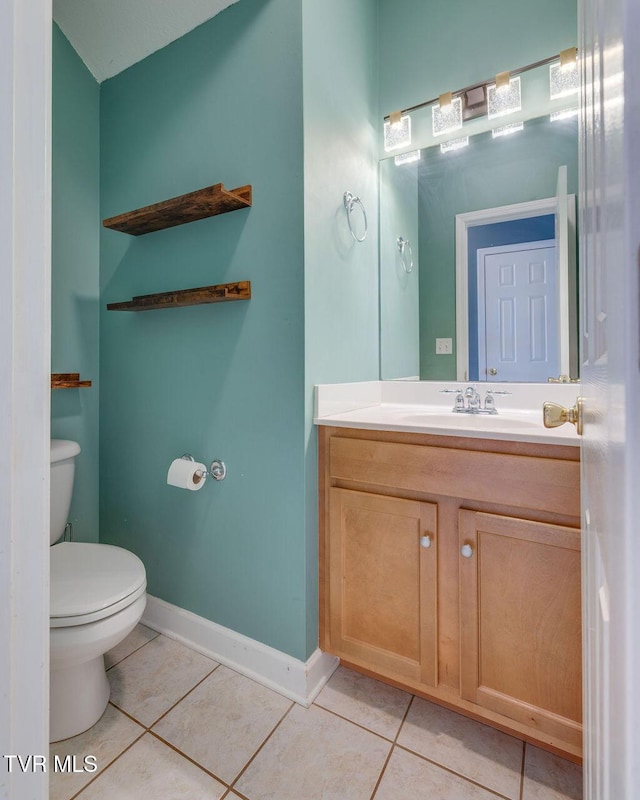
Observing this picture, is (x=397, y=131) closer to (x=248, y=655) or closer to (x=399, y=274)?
(x=399, y=274)

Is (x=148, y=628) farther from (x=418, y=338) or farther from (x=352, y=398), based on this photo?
(x=418, y=338)

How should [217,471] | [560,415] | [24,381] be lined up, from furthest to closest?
[217,471] < [560,415] < [24,381]

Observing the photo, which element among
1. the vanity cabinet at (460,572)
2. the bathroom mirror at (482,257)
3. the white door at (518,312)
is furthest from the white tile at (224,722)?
the white door at (518,312)

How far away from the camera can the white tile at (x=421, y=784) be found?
1.05 m

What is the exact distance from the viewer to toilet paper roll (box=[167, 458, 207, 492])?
146 centimetres

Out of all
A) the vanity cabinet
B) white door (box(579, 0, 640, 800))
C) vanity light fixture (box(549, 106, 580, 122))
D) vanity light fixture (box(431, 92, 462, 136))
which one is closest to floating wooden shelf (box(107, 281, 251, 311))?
the vanity cabinet

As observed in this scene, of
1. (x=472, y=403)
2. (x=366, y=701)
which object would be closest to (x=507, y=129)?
(x=472, y=403)

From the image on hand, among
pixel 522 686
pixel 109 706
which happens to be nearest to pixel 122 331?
pixel 109 706

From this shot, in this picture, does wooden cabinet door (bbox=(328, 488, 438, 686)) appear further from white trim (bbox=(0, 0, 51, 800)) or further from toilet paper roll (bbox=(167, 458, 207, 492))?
white trim (bbox=(0, 0, 51, 800))

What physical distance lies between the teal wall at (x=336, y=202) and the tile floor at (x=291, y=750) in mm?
257

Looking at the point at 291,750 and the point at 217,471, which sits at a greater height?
the point at 217,471

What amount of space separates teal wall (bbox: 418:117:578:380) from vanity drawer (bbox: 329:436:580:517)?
0.62 meters

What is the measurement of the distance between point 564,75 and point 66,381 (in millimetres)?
2202

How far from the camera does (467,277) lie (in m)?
1.67
